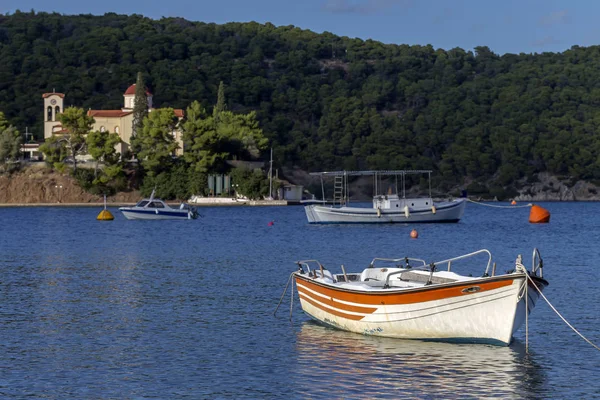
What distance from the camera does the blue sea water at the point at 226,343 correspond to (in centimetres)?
2381

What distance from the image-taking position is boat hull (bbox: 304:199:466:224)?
104125 mm

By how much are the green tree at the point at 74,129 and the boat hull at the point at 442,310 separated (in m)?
139

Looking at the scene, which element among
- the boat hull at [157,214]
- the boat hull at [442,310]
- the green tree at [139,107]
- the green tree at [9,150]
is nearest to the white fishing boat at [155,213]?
the boat hull at [157,214]

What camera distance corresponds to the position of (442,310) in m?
27.5

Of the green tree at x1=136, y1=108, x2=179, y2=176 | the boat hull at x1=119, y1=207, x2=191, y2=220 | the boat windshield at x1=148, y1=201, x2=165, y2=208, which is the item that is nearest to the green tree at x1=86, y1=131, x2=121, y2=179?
the green tree at x1=136, y1=108, x2=179, y2=176

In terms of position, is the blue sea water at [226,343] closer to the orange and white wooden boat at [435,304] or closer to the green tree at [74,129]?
the orange and white wooden boat at [435,304]

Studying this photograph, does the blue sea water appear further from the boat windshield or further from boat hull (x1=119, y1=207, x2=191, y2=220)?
the boat windshield

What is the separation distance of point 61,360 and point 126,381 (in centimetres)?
339

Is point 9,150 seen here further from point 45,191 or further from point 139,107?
point 139,107

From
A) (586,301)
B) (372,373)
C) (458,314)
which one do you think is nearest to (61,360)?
(372,373)

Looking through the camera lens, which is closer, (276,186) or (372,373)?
(372,373)

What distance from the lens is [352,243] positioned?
76.2 metres

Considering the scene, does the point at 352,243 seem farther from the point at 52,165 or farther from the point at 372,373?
the point at 52,165

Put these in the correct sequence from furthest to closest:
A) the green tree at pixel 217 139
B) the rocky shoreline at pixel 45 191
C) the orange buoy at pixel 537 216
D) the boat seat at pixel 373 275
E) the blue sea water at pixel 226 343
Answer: the rocky shoreline at pixel 45 191 → the green tree at pixel 217 139 → the orange buoy at pixel 537 216 → the boat seat at pixel 373 275 → the blue sea water at pixel 226 343
